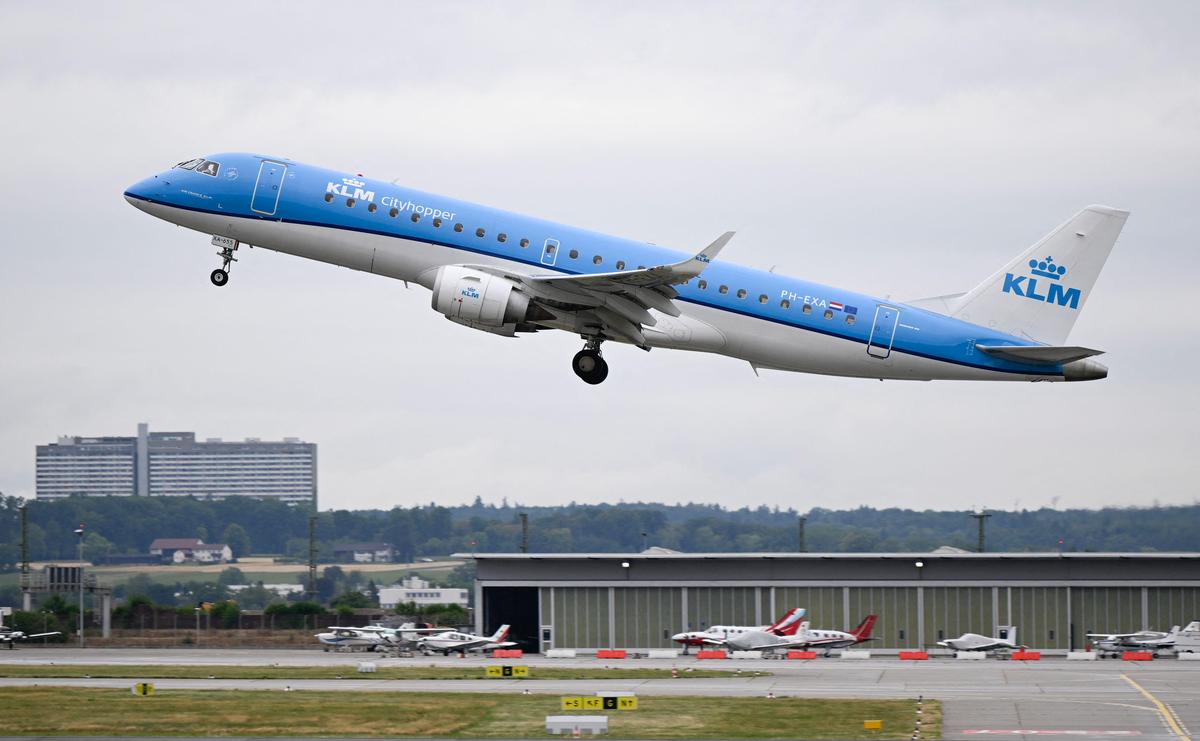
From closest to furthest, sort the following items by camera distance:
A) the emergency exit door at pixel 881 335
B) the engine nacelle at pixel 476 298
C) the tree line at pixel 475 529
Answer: the engine nacelle at pixel 476 298
the emergency exit door at pixel 881 335
the tree line at pixel 475 529

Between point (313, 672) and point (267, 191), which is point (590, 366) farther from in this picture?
point (313, 672)

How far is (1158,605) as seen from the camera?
89.1m

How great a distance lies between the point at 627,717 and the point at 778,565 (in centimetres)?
4509

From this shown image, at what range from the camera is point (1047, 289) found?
183 feet

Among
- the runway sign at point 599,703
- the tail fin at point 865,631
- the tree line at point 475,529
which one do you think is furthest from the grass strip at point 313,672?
the tree line at point 475,529

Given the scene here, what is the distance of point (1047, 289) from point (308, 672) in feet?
109

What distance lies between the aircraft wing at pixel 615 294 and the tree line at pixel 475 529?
78.3 m

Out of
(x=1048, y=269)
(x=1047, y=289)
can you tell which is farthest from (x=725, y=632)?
(x=1048, y=269)

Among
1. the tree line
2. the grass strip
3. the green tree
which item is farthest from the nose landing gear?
the green tree

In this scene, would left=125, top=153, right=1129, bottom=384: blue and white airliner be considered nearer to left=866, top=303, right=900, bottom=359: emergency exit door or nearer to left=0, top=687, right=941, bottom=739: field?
left=866, top=303, right=900, bottom=359: emergency exit door

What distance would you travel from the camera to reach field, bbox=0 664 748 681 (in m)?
64.0

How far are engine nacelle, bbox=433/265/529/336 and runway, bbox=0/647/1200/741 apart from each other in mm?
14895

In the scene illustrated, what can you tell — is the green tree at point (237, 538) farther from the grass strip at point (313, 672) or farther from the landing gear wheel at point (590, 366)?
the landing gear wheel at point (590, 366)

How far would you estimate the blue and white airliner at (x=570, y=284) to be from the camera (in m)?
50.0
